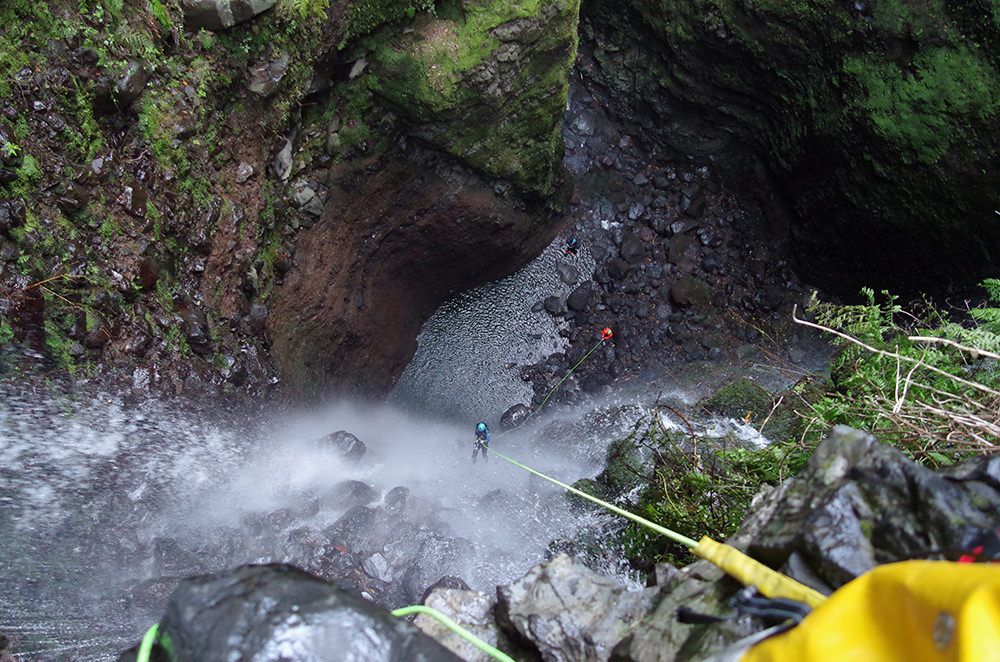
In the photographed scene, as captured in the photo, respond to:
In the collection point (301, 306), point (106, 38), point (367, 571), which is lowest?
point (367, 571)

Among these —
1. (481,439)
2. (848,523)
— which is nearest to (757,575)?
(848,523)

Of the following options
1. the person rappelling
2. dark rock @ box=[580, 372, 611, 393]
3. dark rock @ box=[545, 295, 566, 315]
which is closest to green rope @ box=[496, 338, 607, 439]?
dark rock @ box=[580, 372, 611, 393]

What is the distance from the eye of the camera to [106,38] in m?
3.96

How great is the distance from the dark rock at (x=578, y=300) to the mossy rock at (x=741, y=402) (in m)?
2.50

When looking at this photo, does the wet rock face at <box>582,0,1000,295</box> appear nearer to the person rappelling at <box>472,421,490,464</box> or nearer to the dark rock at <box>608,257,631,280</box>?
the dark rock at <box>608,257,631,280</box>

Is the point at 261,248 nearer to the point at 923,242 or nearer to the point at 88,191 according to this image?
the point at 88,191

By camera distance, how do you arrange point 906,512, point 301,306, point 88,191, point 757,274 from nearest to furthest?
point 906,512 → point 88,191 → point 301,306 → point 757,274

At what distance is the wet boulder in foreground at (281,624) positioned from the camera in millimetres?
1736

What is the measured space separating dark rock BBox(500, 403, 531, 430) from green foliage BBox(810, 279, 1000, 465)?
3799mm

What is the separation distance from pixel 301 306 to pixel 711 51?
5380 mm

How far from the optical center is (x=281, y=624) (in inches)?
69.5

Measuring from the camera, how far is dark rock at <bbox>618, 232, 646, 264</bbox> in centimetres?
817

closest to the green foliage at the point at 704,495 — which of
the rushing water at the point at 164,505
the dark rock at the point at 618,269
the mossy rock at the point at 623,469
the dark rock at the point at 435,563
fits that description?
the mossy rock at the point at 623,469

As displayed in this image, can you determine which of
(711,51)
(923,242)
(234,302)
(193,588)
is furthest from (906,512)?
(711,51)
